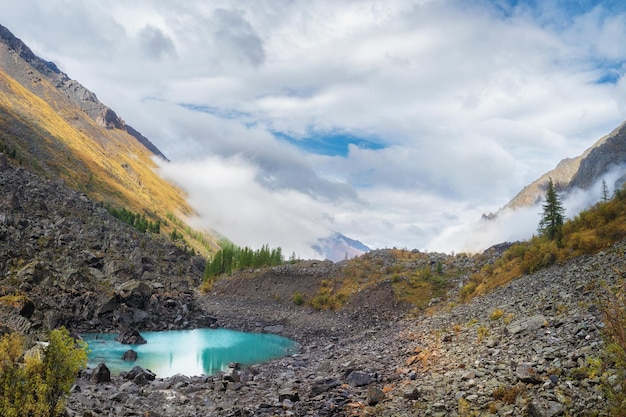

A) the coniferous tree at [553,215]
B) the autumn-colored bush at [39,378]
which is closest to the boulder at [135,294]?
the autumn-colored bush at [39,378]

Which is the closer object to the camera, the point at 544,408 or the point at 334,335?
the point at 544,408

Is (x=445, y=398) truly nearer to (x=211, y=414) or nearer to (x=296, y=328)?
(x=211, y=414)

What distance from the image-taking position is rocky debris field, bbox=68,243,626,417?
55.4 feet

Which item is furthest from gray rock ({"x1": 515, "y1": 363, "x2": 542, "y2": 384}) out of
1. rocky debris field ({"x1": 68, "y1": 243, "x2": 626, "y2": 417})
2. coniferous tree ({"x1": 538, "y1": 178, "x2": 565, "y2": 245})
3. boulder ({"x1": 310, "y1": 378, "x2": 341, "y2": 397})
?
coniferous tree ({"x1": 538, "y1": 178, "x2": 565, "y2": 245})

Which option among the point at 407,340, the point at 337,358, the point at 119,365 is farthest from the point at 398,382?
the point at 119,365

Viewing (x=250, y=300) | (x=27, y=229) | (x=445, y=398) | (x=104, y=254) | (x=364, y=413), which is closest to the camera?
(x=445, y=398)

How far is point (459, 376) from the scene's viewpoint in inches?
854

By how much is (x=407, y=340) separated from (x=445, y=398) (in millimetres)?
22309

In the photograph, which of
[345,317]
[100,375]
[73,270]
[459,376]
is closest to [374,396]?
[459,376]

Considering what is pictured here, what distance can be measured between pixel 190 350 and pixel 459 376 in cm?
5088

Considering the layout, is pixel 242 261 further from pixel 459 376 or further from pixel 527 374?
pixel 527 374

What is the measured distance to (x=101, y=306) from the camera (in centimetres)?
7038

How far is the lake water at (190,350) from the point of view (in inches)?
1965

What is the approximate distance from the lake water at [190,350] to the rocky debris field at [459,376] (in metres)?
10.7
